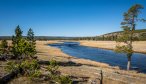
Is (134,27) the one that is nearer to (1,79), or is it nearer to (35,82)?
(35,82)

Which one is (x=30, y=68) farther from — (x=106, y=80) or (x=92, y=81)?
(x=106, y=80)

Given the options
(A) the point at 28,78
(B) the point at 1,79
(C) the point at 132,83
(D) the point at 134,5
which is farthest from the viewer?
(D) the point at 134,5

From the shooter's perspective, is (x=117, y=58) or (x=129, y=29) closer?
(x=129, y=29)

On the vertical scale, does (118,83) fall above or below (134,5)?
below

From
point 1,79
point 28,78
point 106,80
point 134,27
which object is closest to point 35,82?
point 28,78

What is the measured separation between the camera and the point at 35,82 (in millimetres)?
27641

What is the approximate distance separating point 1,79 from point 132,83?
728 inches

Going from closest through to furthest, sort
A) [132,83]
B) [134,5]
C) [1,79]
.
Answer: [1,79]
[132,83]
[134,5]

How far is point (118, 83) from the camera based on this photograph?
30.8 meters

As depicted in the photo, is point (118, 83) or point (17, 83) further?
point (118, 83)

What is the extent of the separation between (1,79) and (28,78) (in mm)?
3848

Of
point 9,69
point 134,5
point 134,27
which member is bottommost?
point 9,69

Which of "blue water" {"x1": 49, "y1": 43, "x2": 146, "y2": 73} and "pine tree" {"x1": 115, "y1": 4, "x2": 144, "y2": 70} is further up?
"pine tree" {"x1": 115, "y1": 4, "x2": 144, "y2": 70}

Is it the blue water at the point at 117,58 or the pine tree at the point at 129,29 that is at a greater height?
the pine tree at the point at 129,29
